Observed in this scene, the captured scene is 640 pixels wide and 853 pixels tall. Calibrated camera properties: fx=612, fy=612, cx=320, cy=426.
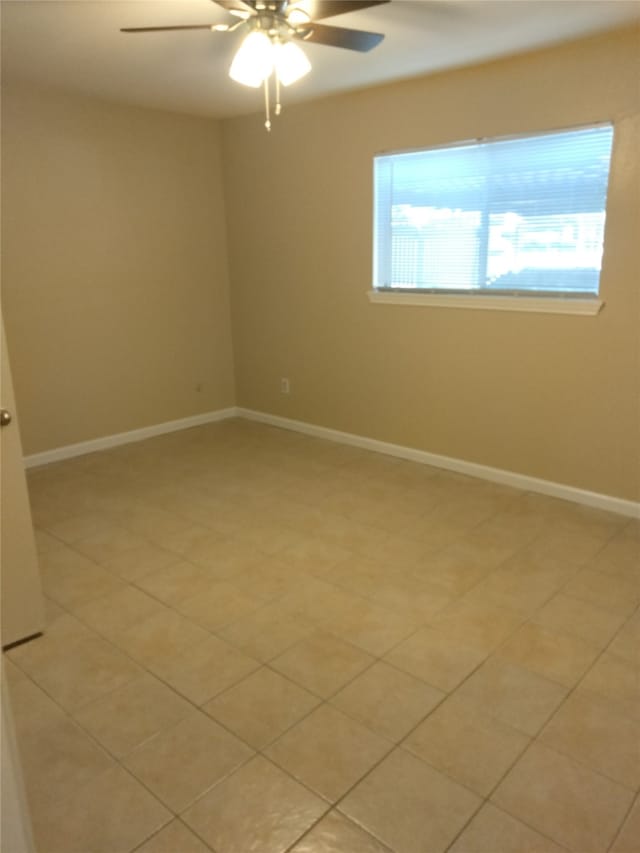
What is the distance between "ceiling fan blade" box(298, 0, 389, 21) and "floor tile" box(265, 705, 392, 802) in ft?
7.73

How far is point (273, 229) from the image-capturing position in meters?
4.64

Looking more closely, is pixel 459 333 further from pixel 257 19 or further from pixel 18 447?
pixel 18 447

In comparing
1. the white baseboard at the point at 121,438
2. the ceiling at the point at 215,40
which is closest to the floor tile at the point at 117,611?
the white baseboard at the point at 121,438

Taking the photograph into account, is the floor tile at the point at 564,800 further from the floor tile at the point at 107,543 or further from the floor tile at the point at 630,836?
the floor tile at the point at 107,543

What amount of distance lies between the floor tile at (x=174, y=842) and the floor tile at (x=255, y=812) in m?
0.02

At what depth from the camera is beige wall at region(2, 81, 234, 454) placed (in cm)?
390

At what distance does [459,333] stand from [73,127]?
282 centimetres

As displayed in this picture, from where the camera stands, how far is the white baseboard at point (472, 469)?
336 cm

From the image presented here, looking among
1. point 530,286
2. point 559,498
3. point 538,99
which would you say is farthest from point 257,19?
point 559,498

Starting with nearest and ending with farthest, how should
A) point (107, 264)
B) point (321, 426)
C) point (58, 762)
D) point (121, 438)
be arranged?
point (58, 762)
point (107, 264)
point (121, 438)
point (321, 426)

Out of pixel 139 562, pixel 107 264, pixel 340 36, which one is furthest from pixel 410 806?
pixel 107 264

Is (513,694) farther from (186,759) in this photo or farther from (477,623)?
(186,759)

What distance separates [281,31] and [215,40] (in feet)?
2.20

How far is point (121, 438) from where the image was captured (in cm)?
463
